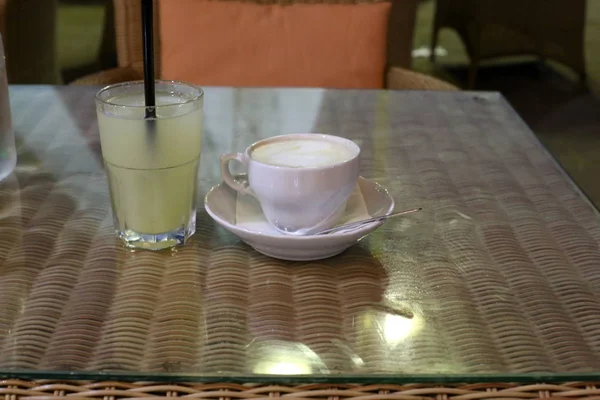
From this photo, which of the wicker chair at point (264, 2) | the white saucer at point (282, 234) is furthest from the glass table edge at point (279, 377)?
the wicker chair at point (264, 2)

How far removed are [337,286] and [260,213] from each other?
145 mm

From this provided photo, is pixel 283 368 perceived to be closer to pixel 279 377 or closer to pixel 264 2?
pixel 279 377

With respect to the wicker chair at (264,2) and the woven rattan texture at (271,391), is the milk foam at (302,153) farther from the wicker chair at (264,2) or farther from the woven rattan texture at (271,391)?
the wicker chair at (264,2)

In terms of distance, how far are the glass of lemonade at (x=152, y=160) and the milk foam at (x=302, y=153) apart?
71 mm

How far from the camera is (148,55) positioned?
64 cm

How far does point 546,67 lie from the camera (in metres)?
3.43

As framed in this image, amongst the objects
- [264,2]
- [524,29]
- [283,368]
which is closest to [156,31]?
[264,2]

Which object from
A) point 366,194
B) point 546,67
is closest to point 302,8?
point 366,194

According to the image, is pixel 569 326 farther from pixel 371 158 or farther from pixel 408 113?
pixel 408 113

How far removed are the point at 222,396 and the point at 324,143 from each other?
1.02ft

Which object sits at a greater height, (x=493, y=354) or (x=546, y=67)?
(x=493, y=354)

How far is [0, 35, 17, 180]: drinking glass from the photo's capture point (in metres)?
0.85

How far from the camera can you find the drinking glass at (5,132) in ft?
2.79

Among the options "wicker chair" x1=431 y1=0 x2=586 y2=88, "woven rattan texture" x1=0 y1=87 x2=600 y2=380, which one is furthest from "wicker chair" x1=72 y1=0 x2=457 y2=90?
"wicker chair" x1=431 y1=0 x2=586 y2=88
